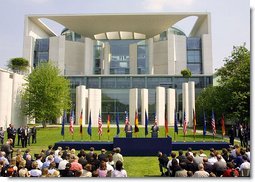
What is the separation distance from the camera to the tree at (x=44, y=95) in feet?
110

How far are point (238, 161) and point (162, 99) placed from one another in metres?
32.3

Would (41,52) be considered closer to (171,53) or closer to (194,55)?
(171,53)

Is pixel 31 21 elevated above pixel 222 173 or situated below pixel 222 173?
above

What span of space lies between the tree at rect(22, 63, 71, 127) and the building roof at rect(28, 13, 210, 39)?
1840 cm

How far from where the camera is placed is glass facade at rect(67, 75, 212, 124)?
152ft

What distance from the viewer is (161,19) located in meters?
50.8

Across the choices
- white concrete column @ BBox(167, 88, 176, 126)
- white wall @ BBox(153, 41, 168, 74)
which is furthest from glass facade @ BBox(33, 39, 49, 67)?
white concrete column @ BBox(167, 88, 176, 126)

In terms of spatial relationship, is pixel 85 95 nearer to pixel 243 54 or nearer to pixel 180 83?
pixel 180 83

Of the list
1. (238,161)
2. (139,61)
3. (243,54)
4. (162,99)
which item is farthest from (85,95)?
(238,161)

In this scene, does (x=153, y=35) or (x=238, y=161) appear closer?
(x=238, y=161)

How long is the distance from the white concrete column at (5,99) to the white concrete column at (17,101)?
113 centimetres

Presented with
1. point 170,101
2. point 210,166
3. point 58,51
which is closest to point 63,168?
→ point 210,166

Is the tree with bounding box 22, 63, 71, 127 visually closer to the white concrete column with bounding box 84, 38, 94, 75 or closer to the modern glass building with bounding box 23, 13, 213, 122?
the modern glass building with bounding box 23, 13, 213, 122

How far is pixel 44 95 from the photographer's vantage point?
110ft
